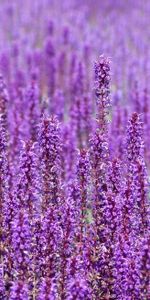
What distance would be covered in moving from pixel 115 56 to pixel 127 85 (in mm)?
3079

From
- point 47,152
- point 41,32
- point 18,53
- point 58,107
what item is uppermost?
point 41,32

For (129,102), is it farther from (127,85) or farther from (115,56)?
(115,56)

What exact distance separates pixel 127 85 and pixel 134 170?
16.5 m

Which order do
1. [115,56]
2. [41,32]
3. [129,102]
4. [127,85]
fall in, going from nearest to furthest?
[129,102], [127,85], [115,56], [41,32]

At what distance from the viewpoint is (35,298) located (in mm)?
10789

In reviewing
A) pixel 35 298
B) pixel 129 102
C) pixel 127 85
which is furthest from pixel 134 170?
pixel 127 85

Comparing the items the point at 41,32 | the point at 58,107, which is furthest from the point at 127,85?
the point at 41,32

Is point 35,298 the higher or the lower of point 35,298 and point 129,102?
the lower

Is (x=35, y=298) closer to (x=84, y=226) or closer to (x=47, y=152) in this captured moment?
(x=84, y=226)

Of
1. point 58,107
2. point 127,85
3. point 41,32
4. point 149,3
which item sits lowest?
point 58,107

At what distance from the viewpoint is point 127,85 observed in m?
27.3

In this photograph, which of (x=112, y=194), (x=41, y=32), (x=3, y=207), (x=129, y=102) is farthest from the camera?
(x=41, y=32)

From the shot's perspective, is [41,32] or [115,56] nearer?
[115,56]

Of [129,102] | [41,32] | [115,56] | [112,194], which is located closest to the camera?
[112,194]
